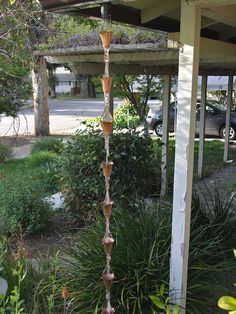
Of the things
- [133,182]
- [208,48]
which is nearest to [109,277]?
[208,48]

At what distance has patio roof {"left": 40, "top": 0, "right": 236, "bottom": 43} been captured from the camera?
260cm

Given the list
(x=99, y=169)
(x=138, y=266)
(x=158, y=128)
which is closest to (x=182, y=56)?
(x=138, y=266)

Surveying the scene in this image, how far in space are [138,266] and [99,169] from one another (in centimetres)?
238

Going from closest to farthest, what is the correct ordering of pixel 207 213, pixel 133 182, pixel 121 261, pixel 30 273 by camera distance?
pixel 121 261
pixel 30 273
pixel 207 213
pixel 133 182

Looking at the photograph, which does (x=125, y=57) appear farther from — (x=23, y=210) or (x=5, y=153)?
(x=5, y=153)

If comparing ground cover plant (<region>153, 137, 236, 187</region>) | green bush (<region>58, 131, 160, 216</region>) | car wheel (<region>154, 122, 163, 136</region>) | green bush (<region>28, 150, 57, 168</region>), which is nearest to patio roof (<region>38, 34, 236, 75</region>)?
green bush (<region>58, 131, 160, 216</region>)

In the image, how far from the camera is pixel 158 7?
3.15m

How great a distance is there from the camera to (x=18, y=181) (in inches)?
263

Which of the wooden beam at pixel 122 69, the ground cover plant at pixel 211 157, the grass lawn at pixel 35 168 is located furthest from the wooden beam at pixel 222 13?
the grass lawn at pixel 35 168

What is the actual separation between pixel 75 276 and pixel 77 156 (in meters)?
2.62

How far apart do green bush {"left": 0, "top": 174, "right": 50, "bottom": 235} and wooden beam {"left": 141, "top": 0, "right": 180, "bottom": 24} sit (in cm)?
338

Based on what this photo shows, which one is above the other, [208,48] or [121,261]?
[208,48]

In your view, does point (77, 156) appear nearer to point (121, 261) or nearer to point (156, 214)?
point (156, 214)

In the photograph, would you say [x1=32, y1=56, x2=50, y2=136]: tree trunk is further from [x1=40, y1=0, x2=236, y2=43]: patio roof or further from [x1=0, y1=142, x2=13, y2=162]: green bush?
[x1=40, y1=0, x2=236, y2=43]: patio roof
